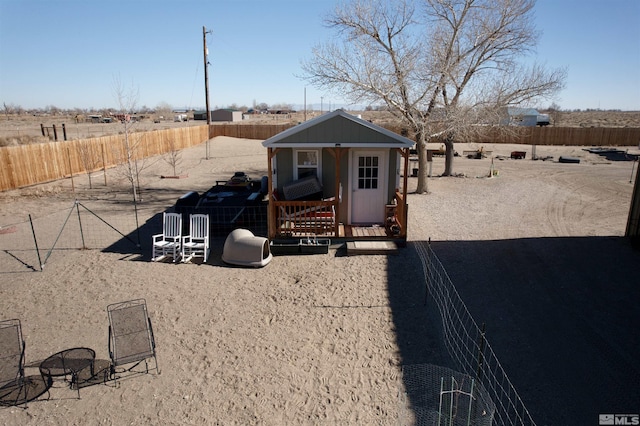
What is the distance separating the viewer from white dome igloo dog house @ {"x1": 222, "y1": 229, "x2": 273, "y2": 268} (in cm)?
955

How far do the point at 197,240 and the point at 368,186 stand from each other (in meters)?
4.84

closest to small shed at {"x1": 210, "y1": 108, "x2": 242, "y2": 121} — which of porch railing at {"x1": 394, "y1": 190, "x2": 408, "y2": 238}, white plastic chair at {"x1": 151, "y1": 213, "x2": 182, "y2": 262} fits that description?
white plastic chair at {"x1": 151, "y1": 213, "x2": 182, "y2": 262}

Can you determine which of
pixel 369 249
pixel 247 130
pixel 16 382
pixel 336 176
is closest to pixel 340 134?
pixel 336 176

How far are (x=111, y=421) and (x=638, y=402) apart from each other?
6451 millimetres

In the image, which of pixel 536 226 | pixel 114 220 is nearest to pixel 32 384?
pixel 114 220

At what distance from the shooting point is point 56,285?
861 centimetres

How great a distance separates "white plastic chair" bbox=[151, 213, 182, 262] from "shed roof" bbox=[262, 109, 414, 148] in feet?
10.2

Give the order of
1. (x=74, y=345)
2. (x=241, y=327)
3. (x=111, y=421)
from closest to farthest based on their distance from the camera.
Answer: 1. (x=111, y=421)
2. (x=74, y=345)
3. (x=241, y=327)

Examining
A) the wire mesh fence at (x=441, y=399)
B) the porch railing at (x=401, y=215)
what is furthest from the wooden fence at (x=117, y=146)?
the wire mesh fence at (x=441, y=399)

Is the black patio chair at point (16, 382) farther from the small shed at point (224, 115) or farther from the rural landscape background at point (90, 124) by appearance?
the small shed at point (224, 115)

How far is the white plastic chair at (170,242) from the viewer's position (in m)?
10.1

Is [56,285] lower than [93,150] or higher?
lower

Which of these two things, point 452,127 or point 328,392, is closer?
point 328,392

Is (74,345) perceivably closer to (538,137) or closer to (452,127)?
(452,127)
